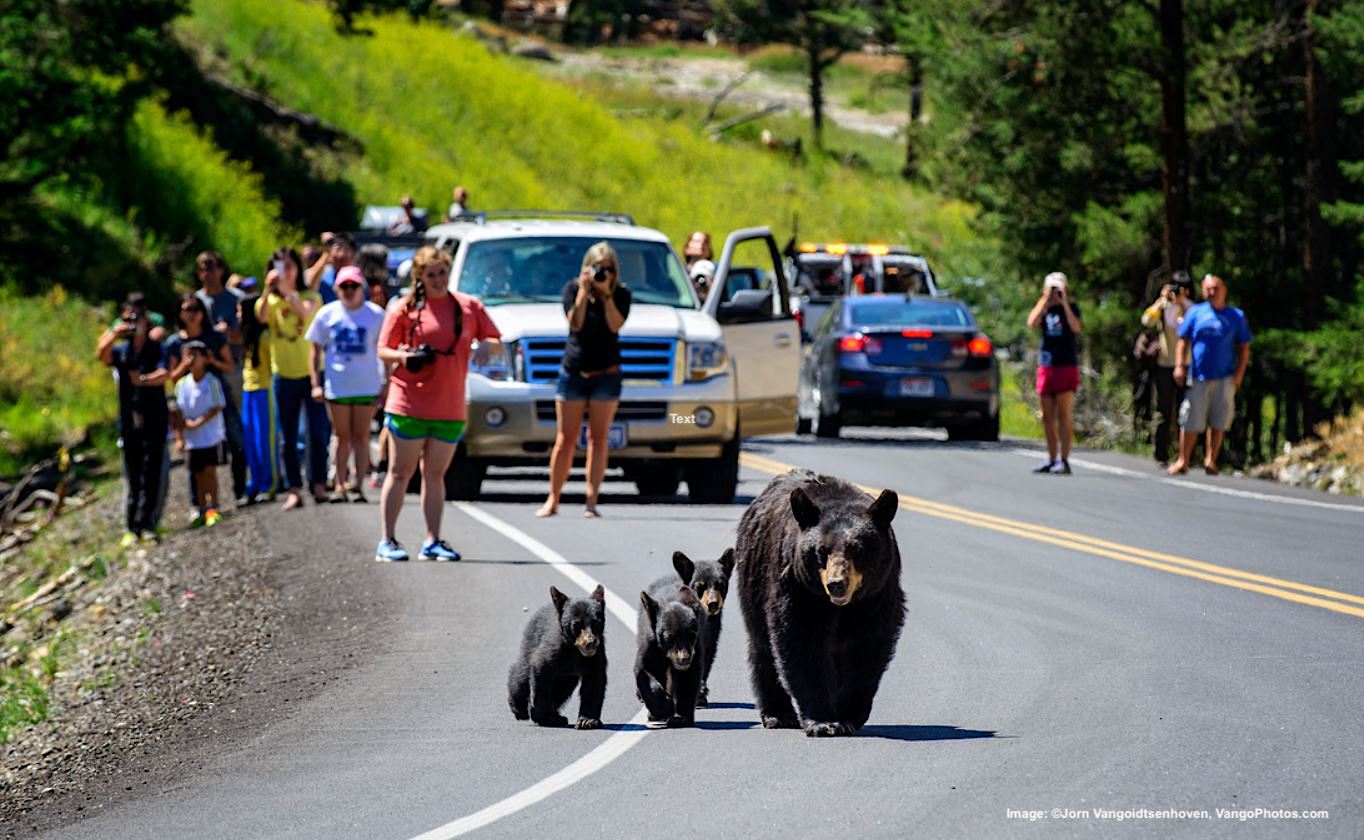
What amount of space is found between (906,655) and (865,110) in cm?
8762

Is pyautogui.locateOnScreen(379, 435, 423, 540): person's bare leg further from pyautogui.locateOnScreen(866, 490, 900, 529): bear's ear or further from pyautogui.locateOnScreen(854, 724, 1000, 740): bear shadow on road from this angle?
pyautogui.locateOnScreen(866, 490, 900, 529): bear's ear

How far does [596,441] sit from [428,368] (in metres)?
2.80

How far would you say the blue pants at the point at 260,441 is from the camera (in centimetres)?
1948

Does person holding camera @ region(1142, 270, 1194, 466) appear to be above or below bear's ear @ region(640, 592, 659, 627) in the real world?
above

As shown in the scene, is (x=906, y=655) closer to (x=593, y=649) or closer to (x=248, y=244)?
(x=593, y=649)

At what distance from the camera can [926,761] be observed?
8109 millimetres

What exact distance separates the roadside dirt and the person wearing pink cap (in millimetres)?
1073

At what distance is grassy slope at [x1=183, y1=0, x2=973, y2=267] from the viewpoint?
200 feet

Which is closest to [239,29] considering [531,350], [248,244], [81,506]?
[248,244]

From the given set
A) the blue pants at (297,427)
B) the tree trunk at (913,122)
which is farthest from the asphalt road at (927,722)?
the tree trunk at (913,122)

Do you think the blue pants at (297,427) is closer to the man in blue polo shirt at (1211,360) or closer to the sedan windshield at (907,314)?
the man in blue polo shirt at (1211,360)

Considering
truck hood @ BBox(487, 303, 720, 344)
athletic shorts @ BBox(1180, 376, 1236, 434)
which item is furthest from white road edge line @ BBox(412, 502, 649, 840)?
athletic shorts @ BBox(1180, 376, 1236, 434)

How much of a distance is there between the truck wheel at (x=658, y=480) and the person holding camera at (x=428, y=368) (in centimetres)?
548

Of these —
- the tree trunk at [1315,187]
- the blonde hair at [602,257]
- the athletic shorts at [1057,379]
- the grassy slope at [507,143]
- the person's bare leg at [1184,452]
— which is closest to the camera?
the blonde hair at [602,257]
